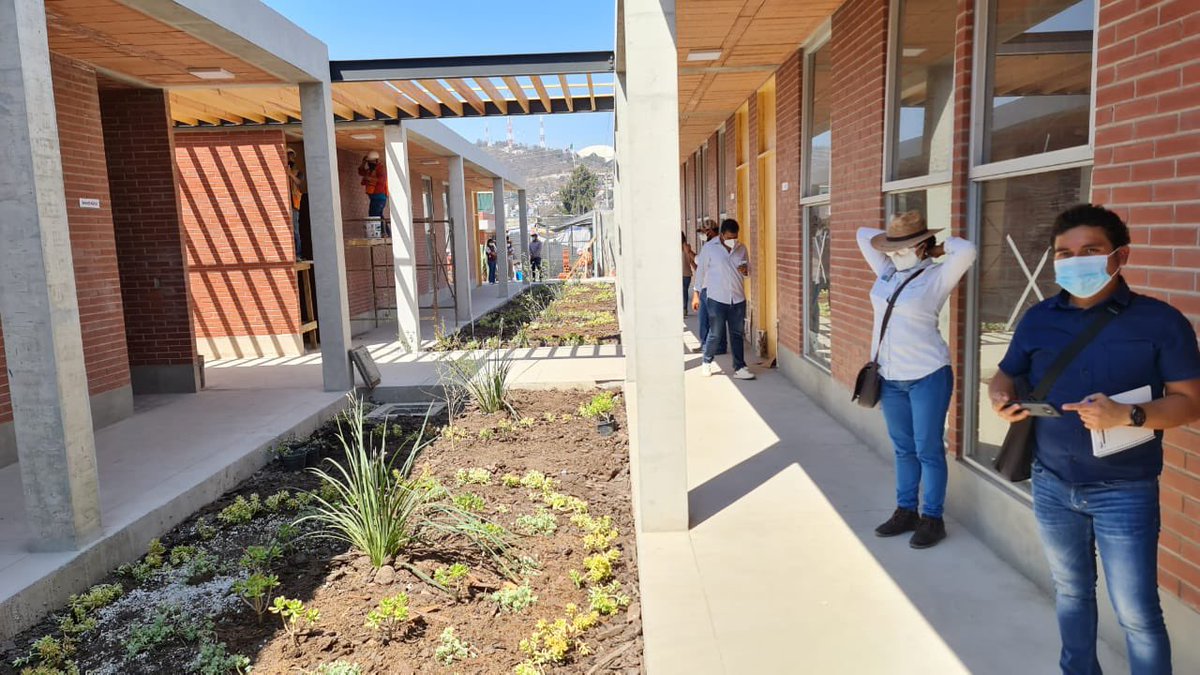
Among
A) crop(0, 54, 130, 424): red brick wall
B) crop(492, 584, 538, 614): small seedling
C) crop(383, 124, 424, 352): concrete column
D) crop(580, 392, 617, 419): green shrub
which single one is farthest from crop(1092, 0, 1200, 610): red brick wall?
crop(383, 124, 424, 352): concrete column

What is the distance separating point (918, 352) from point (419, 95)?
824 cm

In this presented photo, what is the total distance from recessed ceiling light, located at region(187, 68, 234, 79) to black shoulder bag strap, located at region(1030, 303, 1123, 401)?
26.9ft

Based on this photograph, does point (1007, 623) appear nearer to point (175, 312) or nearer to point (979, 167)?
point (979, 167)

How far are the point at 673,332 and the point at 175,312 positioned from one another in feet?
24.7

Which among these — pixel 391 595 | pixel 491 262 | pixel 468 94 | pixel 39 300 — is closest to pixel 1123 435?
pixel 391 595

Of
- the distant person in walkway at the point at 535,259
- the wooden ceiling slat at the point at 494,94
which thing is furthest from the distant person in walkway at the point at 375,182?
the distant person in walkway at the point at 535,259

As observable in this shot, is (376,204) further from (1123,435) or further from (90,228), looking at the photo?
(1123,435)

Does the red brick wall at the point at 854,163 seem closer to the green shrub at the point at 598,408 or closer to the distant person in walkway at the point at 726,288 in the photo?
the distant person in walkway at the point at 726,288

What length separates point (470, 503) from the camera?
4.87m

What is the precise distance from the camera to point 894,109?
545cm

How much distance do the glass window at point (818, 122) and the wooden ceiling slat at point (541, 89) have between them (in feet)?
10.5

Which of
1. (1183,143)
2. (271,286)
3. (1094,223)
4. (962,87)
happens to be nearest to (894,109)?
(962,87)

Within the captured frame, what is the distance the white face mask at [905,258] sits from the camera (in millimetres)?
3898

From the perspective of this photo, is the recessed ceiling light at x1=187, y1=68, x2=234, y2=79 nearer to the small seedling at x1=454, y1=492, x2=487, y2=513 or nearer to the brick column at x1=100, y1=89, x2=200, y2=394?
the brick column at x1=100, y1=89, x2=200, y2=394
